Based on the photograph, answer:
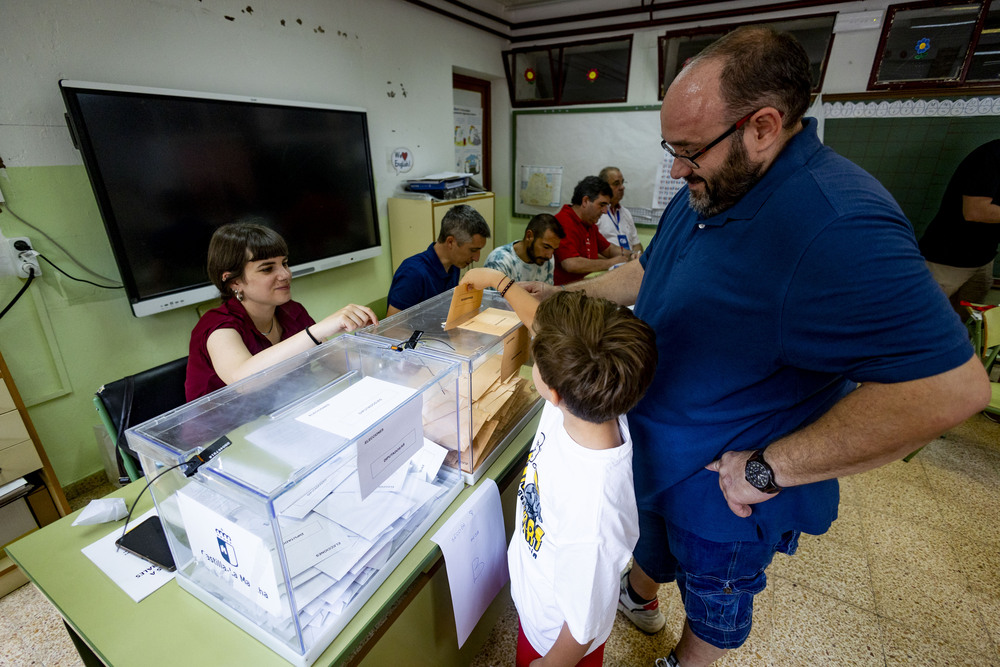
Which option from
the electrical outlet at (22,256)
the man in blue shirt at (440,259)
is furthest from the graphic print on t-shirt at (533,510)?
the electrical outlet at (22,256)

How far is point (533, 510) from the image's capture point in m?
0.95

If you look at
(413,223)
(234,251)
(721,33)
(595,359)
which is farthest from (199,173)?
(721,33)

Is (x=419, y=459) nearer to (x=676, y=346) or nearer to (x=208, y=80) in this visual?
(x=676, y=346)

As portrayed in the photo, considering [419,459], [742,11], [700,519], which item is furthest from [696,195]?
[742,11]

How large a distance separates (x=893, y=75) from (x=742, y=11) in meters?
1.14

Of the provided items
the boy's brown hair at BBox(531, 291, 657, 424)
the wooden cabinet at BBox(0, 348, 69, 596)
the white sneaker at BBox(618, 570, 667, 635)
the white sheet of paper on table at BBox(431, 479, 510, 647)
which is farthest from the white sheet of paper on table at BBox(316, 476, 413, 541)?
the wooden cabinet at BBox(0, 348, 69, 596)

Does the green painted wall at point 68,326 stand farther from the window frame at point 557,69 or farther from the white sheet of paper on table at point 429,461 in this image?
the window frame at point 557,69

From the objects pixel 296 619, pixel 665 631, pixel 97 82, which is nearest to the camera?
pixel 296 619

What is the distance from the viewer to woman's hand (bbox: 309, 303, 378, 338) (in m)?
1.24

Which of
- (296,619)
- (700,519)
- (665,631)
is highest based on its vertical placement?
(296,619)

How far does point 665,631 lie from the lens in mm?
1605

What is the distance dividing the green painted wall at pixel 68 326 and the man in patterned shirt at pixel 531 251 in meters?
1.54

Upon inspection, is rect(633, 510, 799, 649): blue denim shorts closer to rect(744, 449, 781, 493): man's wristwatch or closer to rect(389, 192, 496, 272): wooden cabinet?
rect(744, 449, 781, 493): man's wristwatch

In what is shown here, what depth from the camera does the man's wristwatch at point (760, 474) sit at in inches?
33.2
